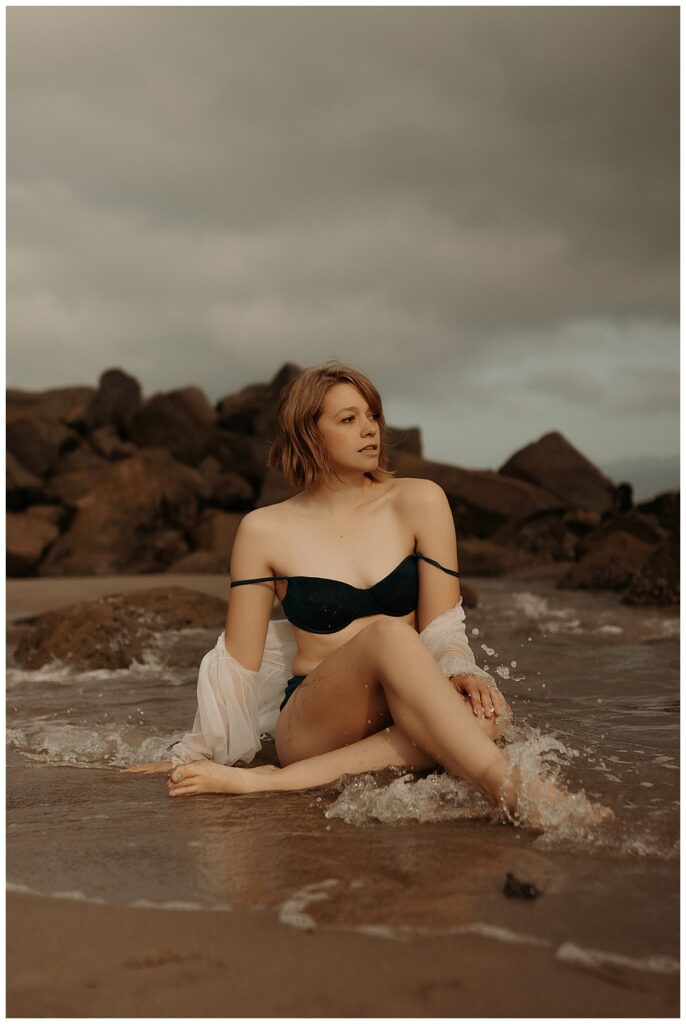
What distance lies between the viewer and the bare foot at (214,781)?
3.16m

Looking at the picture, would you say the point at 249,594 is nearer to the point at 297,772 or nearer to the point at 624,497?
the point at 297,772

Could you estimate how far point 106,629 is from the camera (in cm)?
646

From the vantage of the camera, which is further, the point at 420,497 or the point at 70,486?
the point at 70,486

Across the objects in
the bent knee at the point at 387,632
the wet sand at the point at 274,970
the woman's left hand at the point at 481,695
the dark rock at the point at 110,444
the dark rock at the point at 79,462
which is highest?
the dark rock at the point at 110,444

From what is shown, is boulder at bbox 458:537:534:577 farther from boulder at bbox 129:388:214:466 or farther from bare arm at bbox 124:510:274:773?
bare arm at bbox 124:510:274:773

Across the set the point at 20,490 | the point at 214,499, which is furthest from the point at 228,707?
the point at 20,490

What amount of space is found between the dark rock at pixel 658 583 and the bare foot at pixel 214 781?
6858mm

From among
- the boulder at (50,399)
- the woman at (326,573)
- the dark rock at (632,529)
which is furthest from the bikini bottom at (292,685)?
the boulder at (50,399)

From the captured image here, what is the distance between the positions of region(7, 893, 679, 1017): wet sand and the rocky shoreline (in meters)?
7.87

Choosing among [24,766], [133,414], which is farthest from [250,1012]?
[133,414]

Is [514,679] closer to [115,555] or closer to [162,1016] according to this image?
[162,1016]

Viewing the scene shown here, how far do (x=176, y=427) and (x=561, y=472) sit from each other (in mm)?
6554

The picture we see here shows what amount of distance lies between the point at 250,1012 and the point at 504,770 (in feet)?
3.59

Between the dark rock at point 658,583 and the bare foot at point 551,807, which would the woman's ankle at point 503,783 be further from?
the dark rock at point 658,583
